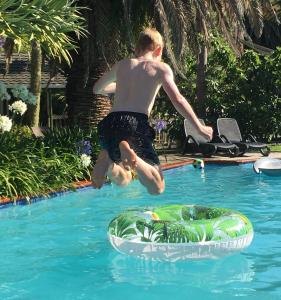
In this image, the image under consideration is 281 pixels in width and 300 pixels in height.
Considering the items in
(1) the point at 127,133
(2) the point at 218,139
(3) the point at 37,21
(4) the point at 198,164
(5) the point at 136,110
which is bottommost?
(4) the point at 198,164

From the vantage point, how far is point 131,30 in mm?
11844

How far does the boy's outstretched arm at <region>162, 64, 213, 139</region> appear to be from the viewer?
16.2ft

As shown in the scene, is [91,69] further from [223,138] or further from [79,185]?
[223,138]

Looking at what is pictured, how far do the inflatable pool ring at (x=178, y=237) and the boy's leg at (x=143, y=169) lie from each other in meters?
0.51

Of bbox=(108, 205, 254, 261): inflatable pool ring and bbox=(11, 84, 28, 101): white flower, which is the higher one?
bbox=(11, 84, 28, 101): white flower

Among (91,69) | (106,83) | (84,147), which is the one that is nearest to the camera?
(106,83)

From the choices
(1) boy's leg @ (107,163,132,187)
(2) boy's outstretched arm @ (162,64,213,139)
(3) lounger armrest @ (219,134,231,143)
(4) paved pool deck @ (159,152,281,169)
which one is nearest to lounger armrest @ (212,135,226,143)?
(3) lounger armrest @ (219,134,231,143)

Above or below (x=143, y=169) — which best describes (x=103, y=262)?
below

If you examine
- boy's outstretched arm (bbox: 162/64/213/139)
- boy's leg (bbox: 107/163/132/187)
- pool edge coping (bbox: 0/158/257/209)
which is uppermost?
boy's outstretched arm (bbox: 162/64/213/139)

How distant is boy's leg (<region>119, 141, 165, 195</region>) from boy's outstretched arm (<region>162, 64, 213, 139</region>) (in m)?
0.53

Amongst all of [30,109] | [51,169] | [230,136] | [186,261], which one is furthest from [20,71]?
[186,261]

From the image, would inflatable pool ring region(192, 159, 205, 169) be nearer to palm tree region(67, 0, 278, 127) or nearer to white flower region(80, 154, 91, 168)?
palm tree region(67, 0, 278, 127)

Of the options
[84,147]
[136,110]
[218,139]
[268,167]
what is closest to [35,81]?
[218,139]

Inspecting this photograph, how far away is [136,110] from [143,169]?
0.51 meters
